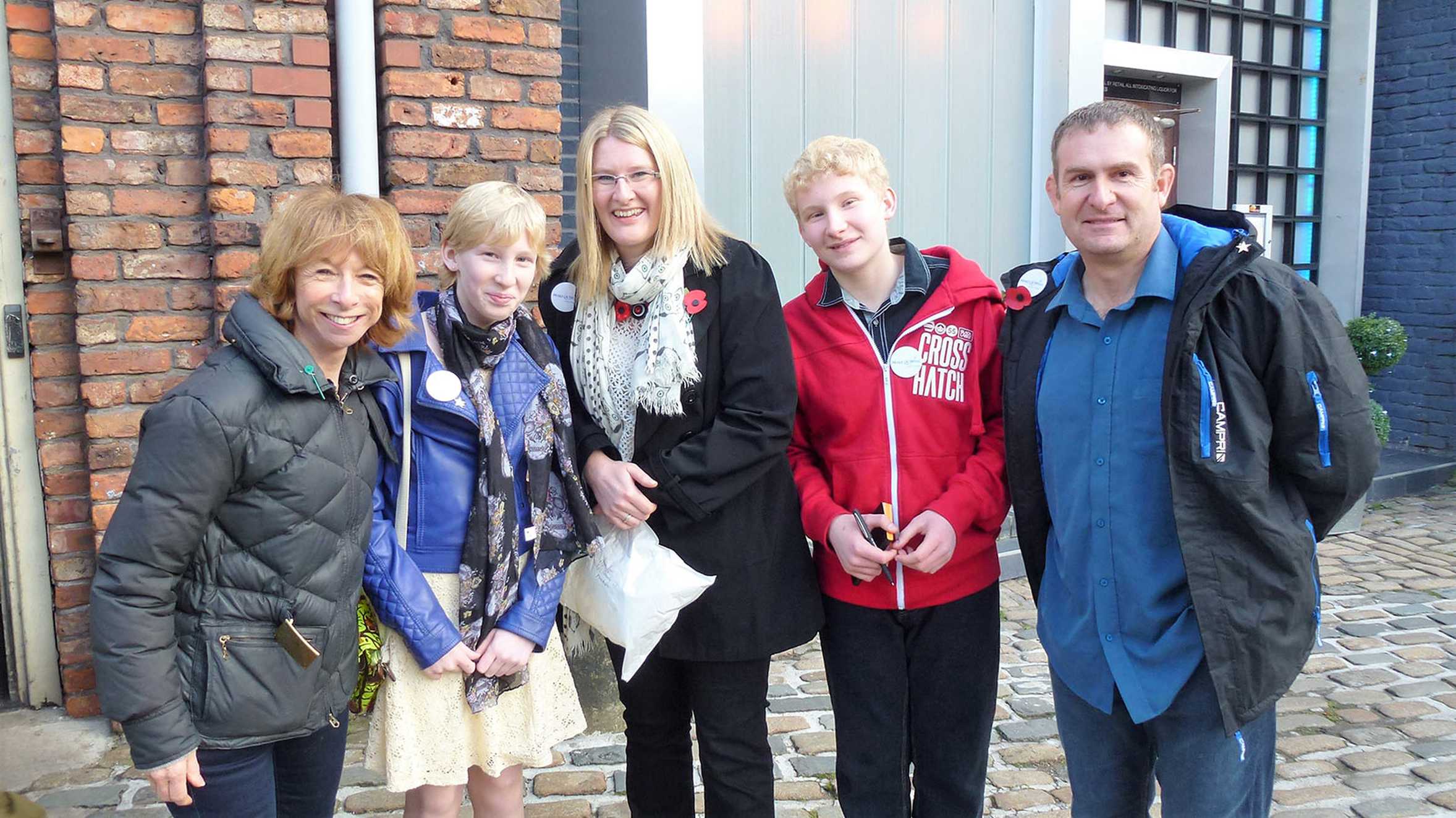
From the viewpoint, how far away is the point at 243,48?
3.45 metres

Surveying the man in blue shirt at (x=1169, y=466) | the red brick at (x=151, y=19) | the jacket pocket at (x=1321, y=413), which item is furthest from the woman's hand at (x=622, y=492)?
the red brick at (x=151, y=19)

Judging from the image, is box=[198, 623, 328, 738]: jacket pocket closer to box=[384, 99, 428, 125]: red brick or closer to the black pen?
the black pen

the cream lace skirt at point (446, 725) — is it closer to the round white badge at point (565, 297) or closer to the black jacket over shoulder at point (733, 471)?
the black jacket over shoulder at point (733, 471)

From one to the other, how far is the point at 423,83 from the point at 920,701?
102 inches

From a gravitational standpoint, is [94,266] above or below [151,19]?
below

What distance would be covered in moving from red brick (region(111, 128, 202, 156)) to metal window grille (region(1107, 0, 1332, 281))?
230 inches

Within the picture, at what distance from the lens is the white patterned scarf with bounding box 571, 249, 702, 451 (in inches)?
93.0

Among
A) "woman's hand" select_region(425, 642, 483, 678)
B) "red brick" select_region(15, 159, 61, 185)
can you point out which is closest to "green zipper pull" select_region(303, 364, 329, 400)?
"woman's hand" select_region(425, 642, 483, 678)

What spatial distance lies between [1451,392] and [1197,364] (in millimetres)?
7685

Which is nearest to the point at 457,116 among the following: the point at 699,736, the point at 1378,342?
the point at 699,736

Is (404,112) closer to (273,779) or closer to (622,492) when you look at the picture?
(622,492)

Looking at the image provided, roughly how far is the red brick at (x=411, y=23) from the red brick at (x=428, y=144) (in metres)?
0.33

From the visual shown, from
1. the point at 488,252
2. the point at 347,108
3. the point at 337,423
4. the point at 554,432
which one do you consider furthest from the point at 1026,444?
the point at 347,108

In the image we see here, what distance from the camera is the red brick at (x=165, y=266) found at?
3.48 meters
